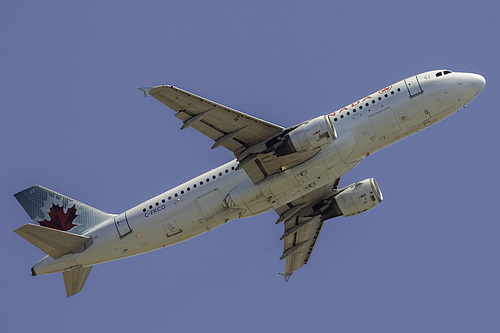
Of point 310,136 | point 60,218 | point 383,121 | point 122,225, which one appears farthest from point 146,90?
point 60,218

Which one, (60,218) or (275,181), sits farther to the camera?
(60,218)

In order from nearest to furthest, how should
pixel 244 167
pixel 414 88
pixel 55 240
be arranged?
pixel 414 88, pixel 244 167, pixel 55 240

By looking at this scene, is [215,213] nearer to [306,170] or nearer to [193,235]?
[193,235]

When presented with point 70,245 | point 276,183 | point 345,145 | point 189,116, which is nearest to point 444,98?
point 345,145

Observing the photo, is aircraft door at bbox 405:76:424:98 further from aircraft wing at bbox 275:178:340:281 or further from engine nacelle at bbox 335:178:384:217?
aircraft wing at bbox 275:178:340:281

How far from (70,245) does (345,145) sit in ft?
66.0

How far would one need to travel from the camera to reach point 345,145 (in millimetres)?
48844

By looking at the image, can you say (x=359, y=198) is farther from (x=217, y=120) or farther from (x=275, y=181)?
(x=217, y=120)

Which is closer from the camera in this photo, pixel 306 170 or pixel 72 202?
pixel 306 170

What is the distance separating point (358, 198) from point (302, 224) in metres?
5.07

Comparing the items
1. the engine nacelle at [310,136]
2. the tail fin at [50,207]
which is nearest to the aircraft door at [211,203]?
the engine nacelle at [310,136]

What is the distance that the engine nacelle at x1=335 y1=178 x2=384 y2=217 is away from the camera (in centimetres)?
5547

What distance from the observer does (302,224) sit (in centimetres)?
5803

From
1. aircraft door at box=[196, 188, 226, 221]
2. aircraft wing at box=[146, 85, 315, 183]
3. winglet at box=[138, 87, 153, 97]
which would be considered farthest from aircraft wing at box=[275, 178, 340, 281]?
winglet at box=[138, 87, 153, 97]
